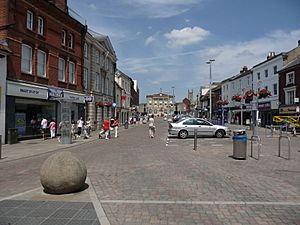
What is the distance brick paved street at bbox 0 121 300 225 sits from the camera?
5.09m

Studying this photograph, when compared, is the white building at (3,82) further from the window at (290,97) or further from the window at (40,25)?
the window at (290,97)


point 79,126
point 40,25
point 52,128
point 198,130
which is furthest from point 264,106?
point 40,25

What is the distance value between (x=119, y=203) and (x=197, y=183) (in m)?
2.49

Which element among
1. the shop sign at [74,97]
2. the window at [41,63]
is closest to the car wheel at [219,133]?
the shop sign at [74,97]

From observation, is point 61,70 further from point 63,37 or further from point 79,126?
point 79,126

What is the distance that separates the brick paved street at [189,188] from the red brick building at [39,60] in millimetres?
9554

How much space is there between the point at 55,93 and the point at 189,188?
60.1 ft

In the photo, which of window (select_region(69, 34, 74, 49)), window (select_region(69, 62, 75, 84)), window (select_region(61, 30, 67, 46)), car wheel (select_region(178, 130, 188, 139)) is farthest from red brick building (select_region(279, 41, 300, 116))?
window (select_region(61, 30, 67, 46))

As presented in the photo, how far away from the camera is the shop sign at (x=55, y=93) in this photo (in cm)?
2231

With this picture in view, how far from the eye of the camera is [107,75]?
39594 mm

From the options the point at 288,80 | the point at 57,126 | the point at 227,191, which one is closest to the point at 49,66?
the point at 57,126

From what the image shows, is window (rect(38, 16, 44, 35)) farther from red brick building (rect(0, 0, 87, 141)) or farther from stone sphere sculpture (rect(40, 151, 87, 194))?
stone sphere sculpture (rect(40, 151, 87, 194))

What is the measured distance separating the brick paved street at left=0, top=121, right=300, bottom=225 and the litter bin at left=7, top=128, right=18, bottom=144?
24.1 ft

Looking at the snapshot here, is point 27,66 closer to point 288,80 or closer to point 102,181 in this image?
point 102,181
